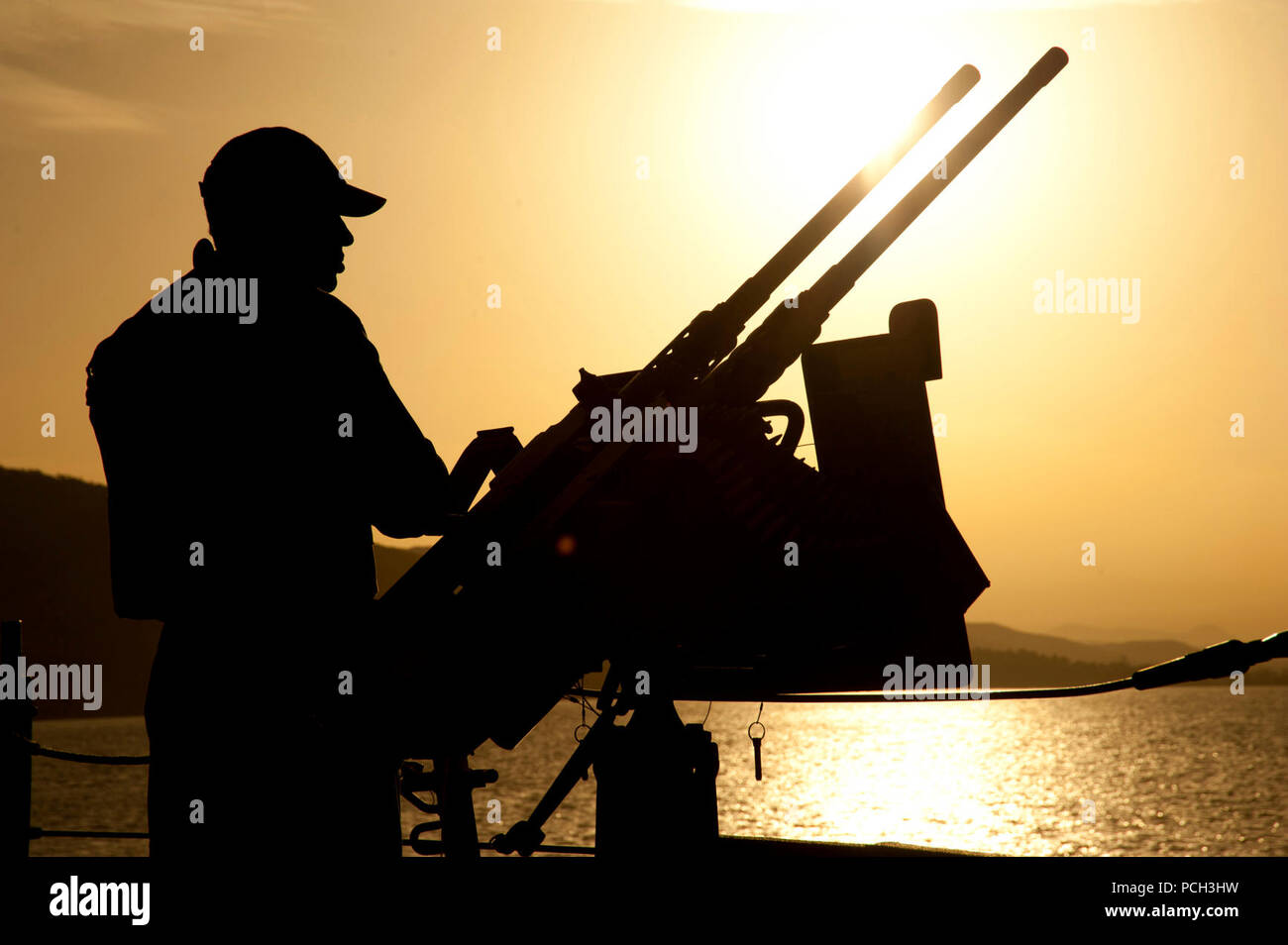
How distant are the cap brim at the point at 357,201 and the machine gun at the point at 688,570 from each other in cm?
88

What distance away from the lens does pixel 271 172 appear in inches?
133

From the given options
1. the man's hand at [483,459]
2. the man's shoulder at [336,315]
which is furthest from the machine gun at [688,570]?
the man's shoulder at [336,315]

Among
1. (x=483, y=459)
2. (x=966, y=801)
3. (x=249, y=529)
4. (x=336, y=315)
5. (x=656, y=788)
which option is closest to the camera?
(x=249, y=529)

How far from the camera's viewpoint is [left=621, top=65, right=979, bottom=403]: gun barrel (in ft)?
13.7

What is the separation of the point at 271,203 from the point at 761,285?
2.04m

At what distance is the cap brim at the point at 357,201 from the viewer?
3.49 m

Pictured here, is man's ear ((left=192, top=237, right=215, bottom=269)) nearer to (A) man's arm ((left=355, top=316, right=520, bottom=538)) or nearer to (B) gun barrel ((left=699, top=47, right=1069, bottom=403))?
(A) man's arm ((left=355, top=316, right=520, bottom=538))

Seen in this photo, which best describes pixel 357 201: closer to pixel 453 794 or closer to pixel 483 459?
pixel 483 459

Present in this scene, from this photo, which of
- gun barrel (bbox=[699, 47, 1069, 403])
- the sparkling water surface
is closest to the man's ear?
gun barrel (bbox=[699, 47, 1069, 403])

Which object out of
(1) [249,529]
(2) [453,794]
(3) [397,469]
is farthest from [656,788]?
(1) [249,529]

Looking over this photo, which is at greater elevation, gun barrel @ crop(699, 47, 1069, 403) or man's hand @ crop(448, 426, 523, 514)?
gun barrel @ crop(699, 47, 1069, 403)

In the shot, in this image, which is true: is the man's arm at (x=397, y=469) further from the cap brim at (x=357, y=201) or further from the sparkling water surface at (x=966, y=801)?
the sparkling water surface at (x=966, y=801)

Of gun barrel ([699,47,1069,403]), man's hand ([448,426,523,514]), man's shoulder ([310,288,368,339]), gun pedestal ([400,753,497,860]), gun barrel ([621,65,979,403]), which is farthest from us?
gun pedestal ([400,753,497,860])
